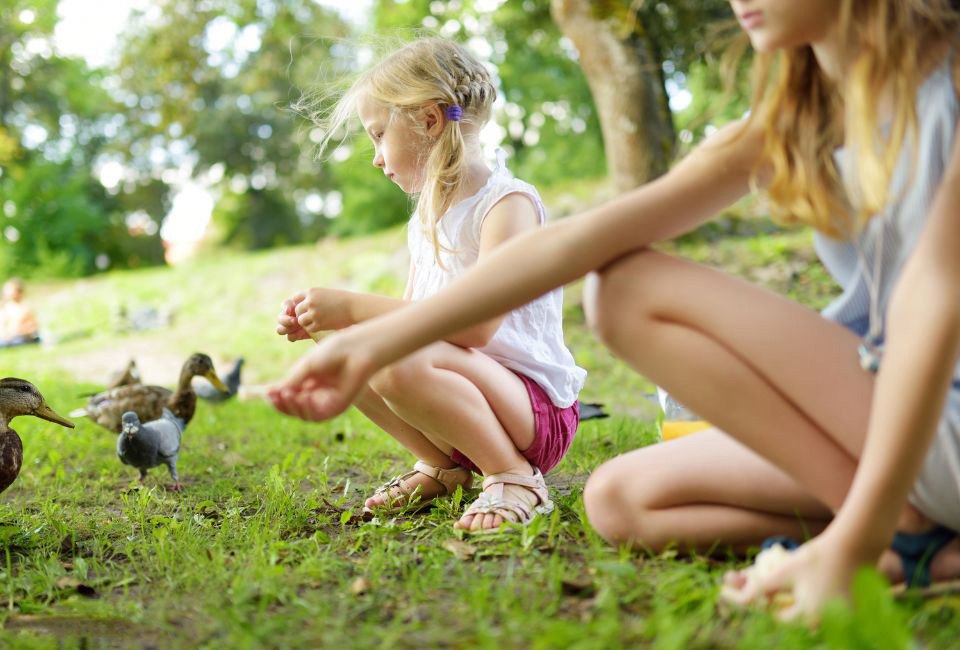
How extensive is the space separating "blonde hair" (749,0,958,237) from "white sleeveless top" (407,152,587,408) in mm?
969

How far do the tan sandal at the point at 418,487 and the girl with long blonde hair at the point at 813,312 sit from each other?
1.00 metres

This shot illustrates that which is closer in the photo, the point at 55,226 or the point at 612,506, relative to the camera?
the point at 612,506

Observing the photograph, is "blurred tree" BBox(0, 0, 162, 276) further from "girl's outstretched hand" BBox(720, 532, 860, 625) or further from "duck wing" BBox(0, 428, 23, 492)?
"girl's outstretched hand" BBox(720, 532, 860, 625)

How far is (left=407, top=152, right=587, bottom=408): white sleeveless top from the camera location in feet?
8.42

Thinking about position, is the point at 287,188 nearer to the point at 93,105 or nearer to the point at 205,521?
the point at 93,105

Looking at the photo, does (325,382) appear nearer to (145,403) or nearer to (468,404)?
(468,404)

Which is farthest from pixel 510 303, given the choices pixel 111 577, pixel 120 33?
pixel 120 33

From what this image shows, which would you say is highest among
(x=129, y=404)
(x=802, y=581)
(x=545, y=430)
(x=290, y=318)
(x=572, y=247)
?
(x=572, y=247)

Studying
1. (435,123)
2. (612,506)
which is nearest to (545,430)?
(612,506)

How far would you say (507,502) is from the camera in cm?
237

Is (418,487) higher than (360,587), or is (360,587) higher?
(360,587)

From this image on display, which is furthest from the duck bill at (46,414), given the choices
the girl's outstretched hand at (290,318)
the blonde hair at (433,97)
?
the blonde hair at (433,97)

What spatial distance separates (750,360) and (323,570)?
3.39 ft

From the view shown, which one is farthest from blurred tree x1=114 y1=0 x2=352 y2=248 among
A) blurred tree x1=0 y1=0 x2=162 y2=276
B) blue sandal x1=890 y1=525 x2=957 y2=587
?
blue sandal x1=890 y1=525 x2=957 y2=587
